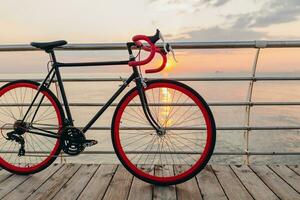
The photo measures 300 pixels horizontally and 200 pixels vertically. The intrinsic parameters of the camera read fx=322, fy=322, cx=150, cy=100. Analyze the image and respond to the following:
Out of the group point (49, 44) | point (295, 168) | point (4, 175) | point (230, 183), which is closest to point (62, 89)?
point (49, 44)

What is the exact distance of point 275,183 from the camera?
97.8 inches

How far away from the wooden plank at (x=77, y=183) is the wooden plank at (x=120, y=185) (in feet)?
0.69

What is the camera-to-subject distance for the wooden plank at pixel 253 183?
2.26 meters

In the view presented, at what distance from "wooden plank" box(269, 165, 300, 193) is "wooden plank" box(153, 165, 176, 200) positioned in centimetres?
90

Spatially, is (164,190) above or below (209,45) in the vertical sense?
below

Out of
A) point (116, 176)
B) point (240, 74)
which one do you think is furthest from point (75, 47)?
point (240, 74)

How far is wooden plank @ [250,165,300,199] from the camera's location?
2.27 meters

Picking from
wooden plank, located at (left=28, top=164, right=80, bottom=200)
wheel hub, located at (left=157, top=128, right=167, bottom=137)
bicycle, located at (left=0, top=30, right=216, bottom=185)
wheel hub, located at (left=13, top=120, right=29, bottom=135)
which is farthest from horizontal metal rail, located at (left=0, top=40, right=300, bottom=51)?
wooden plank, located at (left=28, top=164, right=80, bottom=200)

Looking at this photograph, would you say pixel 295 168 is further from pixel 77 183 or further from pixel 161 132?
pixel 77 183

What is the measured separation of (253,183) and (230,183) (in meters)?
0.18

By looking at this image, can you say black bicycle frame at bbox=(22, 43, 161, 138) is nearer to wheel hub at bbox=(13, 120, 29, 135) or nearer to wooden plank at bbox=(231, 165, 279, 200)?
wheel hub at bbox=(13, 120, 29, 135)

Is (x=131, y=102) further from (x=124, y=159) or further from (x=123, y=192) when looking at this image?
(x=123, y=192)

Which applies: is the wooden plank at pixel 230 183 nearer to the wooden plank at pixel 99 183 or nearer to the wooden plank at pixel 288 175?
the wooden plank at pixel 288 175

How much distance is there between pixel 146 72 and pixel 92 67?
46 cm
